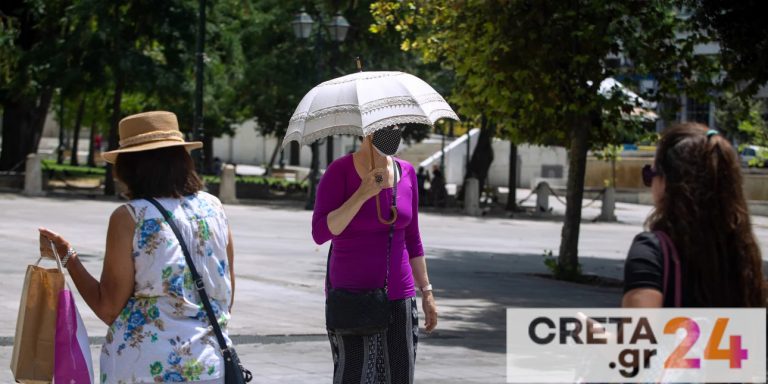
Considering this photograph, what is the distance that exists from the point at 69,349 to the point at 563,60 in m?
12.9

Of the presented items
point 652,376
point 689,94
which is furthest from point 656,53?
point 652,376

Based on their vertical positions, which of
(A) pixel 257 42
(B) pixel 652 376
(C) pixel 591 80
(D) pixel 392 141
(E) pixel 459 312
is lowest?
(E) pixel 459 312

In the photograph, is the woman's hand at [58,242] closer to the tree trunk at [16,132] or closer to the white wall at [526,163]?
the tree trunk at [16,132]

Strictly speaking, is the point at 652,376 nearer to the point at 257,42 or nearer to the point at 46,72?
the point at 46,72

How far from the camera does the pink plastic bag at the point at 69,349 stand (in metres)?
4.66

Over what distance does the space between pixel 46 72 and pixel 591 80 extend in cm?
2290

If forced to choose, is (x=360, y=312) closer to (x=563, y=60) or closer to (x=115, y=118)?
(x=563, y=60)

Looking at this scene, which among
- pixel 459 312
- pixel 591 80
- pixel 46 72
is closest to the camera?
pixel 459 312

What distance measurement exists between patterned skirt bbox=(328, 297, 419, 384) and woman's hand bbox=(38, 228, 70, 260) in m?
1.44

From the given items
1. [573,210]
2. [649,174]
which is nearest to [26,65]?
[573,210]

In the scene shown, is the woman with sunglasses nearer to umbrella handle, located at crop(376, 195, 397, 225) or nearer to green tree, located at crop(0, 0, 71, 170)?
umbrella handle, located at crop(376, 195, 397, 225)

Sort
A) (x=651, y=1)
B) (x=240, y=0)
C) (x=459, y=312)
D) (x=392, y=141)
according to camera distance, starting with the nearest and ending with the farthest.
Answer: (x=392, y=141)
(x=459, y=312)
(x=651, y=1)
(x=240, y=0)

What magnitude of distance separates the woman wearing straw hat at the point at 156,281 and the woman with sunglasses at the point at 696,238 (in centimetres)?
182

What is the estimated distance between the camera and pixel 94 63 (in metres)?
36.4
